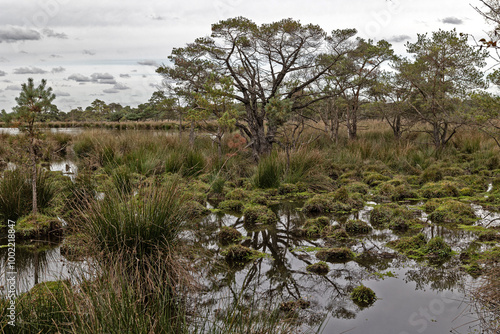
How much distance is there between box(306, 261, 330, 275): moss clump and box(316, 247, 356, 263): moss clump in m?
0.39

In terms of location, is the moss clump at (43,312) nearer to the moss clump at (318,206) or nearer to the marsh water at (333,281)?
the marsh water at (333,281)

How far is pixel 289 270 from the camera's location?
478 centimetres

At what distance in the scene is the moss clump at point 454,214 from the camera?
22.0 ft

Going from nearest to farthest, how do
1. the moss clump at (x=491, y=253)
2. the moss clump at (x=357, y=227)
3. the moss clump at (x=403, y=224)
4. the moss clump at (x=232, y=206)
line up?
the moss clump at (x=491, y=253)
the moss clump at (x=357, y=227)
the moss clump at (x=403, y=224)
the moss clump at (x=232, y=206)

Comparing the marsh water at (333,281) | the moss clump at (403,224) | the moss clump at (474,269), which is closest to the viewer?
Result: the marsh water at (333,281)

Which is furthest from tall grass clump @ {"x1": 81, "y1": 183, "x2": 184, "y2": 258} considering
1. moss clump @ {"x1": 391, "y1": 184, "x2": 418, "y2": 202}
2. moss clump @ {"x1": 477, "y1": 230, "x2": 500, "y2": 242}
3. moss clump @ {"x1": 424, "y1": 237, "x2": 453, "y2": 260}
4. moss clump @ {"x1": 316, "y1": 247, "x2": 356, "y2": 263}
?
moss clump @ {"x1": 391, "y1": 184, "x2": 418, "y2": 202}

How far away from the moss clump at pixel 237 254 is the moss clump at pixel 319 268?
0.81 meters

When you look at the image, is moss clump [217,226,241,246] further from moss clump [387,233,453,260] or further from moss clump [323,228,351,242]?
moss clump [387,233,453,260]

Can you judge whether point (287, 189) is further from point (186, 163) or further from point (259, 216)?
point (186, 163)

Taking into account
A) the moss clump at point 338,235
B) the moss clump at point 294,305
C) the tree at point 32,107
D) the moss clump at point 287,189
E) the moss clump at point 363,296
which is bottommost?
the moss clump at point 363,296

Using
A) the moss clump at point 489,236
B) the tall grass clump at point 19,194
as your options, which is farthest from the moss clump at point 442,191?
the tall grass clump at point 19,194

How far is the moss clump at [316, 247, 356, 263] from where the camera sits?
17.0ft

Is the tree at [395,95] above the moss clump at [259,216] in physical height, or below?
above

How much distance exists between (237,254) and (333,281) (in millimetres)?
1289
